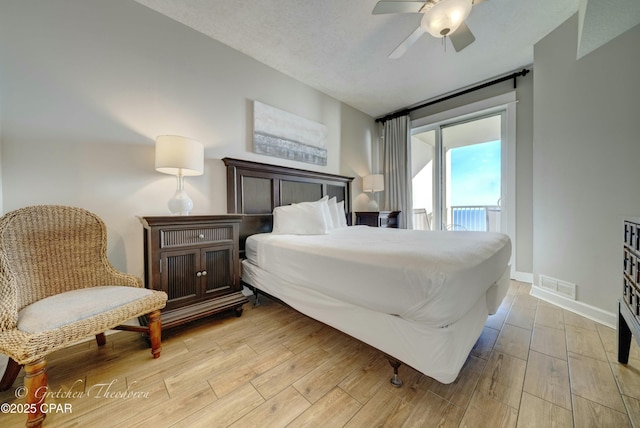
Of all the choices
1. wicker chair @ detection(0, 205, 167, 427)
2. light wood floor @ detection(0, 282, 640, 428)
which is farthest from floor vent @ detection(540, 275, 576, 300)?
wicker chair @ detection(0, 205, 167, 427)

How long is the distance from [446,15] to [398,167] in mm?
2609

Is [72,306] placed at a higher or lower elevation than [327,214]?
lower

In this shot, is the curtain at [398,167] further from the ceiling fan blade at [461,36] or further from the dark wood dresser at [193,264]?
the dark wood dresser at [193,264]

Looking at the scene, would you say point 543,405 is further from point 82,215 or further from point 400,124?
point 400,124

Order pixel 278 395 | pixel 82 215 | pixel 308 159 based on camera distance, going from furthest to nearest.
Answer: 1. pixel 308 159
2. pixel 82 215
3. pixel 278 395

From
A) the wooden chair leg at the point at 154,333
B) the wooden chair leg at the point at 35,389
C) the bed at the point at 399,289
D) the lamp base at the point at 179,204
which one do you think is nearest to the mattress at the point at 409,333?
the bed at the point at 399,289

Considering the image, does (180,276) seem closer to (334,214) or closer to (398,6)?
(334,214)

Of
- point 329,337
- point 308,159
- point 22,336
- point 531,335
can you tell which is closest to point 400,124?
point 308,159

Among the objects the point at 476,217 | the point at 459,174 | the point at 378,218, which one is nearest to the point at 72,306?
the point at 378,218

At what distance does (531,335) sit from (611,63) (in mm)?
2249

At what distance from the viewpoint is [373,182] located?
3.81 m

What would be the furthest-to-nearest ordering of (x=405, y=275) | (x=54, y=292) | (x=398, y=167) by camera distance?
1. (x=398, y=167)
2. (x=54, y=292)
3. (x=405, y=275)

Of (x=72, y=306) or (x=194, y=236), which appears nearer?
(x=72, y=306)

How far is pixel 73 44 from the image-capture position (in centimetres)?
167
